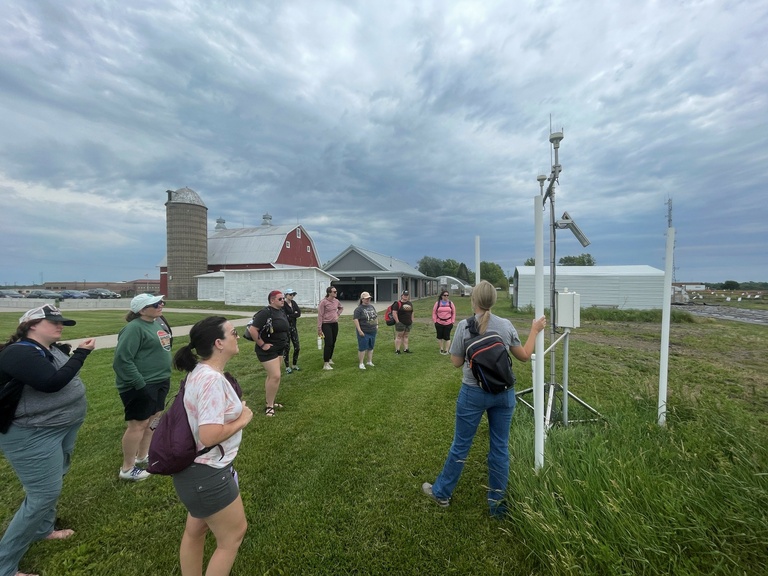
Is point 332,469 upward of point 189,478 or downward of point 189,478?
downward

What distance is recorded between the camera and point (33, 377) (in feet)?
7.18

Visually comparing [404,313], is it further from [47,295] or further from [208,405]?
[47,295]

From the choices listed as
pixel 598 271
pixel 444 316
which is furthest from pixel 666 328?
pixel 598 271

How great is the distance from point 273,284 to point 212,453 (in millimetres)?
23983

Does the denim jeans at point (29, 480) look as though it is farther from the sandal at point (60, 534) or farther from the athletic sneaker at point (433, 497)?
the athletic sneaker at point (433, 497)

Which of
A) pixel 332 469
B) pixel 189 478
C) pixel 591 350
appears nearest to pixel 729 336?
pixel 591 350

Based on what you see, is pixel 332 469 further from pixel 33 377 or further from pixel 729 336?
pixel 729 336

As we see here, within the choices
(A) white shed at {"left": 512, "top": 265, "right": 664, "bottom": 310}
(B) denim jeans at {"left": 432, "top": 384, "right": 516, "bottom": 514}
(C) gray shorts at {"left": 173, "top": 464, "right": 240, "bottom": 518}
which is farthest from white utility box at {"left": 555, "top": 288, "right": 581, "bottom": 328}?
(A) white shed at {"left": 512, "top": 265, "right": 664, "bottom": 310}

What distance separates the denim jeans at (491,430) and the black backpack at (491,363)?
0.10 m

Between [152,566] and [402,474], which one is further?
[402,474]

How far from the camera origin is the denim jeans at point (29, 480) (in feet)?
7.34

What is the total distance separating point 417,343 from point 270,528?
27.1 ft

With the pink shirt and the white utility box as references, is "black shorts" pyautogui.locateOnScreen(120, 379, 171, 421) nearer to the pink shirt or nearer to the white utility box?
the pink shirt

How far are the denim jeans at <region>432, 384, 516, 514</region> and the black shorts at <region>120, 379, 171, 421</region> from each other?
9.23 feet
